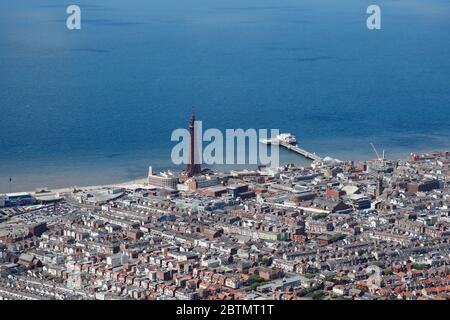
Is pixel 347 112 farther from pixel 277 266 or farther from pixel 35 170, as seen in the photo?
pixel 277 266

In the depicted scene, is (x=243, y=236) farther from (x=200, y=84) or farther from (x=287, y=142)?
(x=200, y=84)

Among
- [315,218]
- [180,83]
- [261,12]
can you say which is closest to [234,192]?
[315,218]

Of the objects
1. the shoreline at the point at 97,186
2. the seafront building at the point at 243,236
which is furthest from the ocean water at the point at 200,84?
the seafront building at the point at 243,236

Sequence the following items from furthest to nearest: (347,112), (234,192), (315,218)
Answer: (347,112) → (234,192) → (315,218)

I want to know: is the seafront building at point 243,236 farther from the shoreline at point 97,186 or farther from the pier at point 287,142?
the pier at point 287,142

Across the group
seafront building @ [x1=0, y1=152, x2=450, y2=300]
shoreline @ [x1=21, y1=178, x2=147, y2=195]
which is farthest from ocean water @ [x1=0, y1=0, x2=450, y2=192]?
seafront building @ [x1=0, y1=152, x2=450, y2=300]

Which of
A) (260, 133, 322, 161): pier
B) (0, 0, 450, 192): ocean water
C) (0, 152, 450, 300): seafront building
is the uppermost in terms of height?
(0, 0, 450, 192): ocean water

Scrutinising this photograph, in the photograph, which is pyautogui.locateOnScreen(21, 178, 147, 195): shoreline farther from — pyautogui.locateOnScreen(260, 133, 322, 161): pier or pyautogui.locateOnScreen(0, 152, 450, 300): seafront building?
pyautogui.locateOnScreen(260, 133, 322, 161): pier

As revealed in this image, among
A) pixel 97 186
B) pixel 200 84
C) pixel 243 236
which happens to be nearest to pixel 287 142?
pixel 97 186

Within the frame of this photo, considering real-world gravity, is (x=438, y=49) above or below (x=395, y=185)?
above
